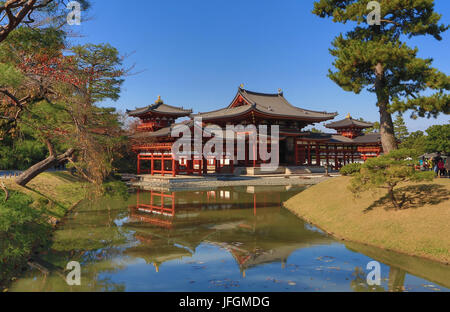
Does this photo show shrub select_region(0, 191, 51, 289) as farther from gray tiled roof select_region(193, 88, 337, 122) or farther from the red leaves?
gray tiled roof select_region(193, 88, 337, 122)

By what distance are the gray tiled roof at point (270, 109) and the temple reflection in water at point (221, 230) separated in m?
21.4

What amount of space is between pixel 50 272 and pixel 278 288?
496cm

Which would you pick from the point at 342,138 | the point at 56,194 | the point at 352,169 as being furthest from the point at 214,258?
the point at 342,138

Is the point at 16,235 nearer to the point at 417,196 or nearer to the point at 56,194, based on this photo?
the point at 56,194

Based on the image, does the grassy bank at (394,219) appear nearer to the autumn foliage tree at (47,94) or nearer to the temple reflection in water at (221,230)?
the temple reflection in water at (221,230)

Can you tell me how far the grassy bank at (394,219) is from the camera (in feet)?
26.8

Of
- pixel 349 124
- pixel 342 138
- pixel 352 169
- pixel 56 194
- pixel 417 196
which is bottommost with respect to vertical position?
pixel 56 194

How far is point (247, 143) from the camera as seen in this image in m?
34.2

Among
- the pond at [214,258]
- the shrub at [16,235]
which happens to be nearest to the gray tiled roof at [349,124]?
the pond at [214,258]

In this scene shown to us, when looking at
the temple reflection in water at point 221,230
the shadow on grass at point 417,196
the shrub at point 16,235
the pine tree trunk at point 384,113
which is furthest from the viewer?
the pine tree trunk at point 384,113

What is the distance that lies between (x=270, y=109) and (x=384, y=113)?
23.2 metres

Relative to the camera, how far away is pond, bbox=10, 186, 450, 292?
627 cm

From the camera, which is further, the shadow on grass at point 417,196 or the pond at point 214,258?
the shadow on grass at point 417,196

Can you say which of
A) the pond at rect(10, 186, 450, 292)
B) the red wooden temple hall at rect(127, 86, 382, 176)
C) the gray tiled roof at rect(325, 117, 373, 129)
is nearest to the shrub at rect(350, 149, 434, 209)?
the pond at rect(10, 186, 450, 292)
